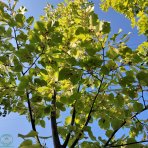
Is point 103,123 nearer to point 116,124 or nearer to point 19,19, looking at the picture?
point 116,124

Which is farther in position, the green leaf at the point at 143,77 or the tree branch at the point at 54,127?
the tree branch at the point at 54,127

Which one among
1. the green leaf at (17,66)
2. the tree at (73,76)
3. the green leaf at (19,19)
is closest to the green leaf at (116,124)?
the tree at (73,76)

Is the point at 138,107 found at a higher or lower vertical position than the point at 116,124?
higher

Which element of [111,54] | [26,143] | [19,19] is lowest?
[26,143]

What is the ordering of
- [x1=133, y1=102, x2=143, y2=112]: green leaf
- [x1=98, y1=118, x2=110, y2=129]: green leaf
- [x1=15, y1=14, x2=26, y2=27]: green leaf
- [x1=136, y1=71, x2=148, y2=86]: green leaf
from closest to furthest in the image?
[x1=136, y1=71, x2=148, y2=86]: green leaf → [x1=133, y1=102, x2=143, y2=112]: green leaf → [x1=15, y1=14, x2=26, y2=27]: green leaf → [x1=98, y1=118, x2=110, y2=129]: green leaf

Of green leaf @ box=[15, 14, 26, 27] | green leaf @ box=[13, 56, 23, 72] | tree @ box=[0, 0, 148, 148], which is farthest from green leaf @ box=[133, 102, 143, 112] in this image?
green leaf @ box=[15, 14, 26, 27]

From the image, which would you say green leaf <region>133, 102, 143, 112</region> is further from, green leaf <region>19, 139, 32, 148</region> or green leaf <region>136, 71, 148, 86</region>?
green leaf <region>19, 139, 32, 148</region>

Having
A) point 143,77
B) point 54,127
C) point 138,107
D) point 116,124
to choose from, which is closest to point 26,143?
point 54,127

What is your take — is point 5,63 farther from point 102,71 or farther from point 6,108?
point 102,71

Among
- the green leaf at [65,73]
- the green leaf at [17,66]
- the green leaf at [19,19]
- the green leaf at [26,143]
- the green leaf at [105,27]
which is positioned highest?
the green leaf at [19,19]

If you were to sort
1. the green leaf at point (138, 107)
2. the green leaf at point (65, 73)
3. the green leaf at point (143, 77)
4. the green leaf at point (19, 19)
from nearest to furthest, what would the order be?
the green leaf at point (65, 73), the green leaf at point (143, 77), the green leaf at point (138, 107), the green leaf at point (19, 19)

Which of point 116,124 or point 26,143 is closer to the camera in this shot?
point 26,143

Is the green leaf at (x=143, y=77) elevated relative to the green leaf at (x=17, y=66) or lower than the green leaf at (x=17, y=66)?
lower

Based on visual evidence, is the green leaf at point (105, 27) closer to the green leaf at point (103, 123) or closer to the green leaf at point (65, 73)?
the green leaf at point (65, 73)
